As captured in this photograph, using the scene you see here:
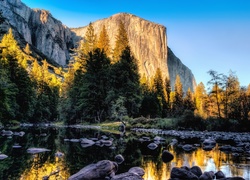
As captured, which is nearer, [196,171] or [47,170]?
[196,171]

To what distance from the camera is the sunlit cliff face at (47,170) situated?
6.79 metres

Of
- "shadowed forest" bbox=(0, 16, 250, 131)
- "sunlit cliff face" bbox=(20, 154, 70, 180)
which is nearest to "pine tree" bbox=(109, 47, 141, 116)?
"shadowed forest" bbox=(0, 16, 250, 131)

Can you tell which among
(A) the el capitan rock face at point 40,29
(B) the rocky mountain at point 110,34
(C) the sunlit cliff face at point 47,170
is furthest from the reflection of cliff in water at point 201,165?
(A) the el capitan rock face at point 40,29

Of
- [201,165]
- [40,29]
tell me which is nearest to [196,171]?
[201,165]

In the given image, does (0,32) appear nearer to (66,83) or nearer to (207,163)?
(207,163)

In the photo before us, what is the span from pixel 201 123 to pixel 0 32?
21735 mm

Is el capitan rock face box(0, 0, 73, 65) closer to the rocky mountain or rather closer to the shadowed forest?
the rocky mountain

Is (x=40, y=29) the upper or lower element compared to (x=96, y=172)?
upper

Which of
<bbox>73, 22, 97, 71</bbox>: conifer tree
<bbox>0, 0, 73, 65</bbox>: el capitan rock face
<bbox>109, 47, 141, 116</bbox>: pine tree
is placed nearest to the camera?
<bbox>109, 47, 141, 116</bbox>: pine tree

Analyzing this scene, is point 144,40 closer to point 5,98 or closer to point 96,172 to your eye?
point 5,98

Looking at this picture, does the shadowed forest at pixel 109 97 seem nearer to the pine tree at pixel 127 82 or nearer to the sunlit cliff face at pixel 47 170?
the pine tree at pixel 127 82

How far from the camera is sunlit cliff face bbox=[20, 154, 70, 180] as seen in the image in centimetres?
679

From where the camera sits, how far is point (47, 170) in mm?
7641

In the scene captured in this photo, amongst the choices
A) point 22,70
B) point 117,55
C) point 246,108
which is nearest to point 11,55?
point 22,70
